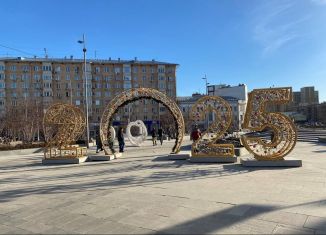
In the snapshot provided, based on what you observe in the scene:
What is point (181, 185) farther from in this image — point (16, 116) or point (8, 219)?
point (16, 116)

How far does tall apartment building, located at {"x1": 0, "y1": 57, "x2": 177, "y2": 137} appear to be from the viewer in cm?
7350

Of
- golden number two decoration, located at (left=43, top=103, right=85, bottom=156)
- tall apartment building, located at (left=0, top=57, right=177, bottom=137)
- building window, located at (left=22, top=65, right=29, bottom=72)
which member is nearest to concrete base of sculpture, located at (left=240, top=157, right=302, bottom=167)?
golden number two decoration, located at (left=43, top=103, right=85, bottom=156)

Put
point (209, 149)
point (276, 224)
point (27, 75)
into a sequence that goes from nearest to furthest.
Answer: point (276, 224) → point (209, 149) → point (27, 75)

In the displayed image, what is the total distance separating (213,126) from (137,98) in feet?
16.1

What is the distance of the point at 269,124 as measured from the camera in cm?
1350

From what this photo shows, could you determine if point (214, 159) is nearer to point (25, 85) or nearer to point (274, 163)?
point (274, 163)

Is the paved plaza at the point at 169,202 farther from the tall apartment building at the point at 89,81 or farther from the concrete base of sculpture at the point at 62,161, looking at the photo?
the tall apartment building at the point at 89,81

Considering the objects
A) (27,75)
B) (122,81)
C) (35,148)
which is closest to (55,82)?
(27,75)

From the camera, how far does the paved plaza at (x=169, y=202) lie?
19.9 feet

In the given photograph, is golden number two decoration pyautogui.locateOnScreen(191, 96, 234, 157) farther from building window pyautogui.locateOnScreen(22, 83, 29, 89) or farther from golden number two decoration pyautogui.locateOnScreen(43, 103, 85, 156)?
building window pyautogui.locateOnScreen(22, 83, 29, 89)

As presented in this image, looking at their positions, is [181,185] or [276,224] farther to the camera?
[181,185]

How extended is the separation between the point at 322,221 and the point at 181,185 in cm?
444

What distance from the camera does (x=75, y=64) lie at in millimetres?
76438

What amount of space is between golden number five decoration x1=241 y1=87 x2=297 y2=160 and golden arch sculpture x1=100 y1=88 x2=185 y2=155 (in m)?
4.66
